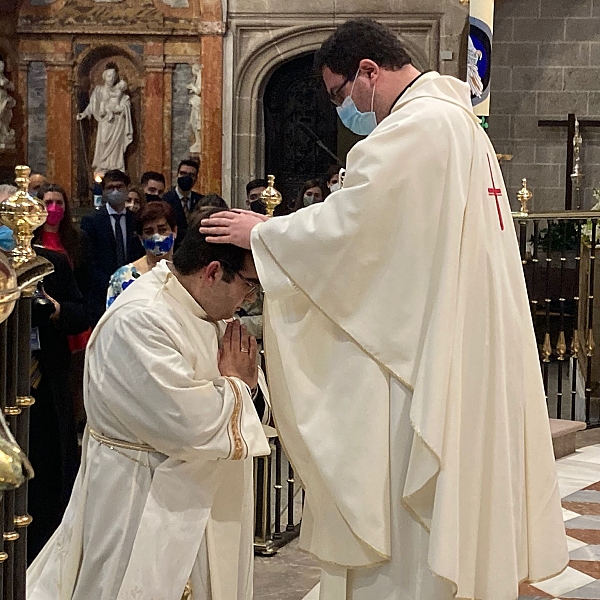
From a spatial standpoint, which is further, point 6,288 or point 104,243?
point 104,243

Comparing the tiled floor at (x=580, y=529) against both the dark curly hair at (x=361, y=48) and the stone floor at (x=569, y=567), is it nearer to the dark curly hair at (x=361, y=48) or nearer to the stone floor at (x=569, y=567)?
the stone floor at (x=569, y=567)

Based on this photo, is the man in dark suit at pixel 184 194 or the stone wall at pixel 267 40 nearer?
the man in dark suit at pixel 184 194

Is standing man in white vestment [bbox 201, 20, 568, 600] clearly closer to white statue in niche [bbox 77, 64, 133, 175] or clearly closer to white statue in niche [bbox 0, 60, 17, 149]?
white statue in niche [bbox 77, 64, 133, 175]

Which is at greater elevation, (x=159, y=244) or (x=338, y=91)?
(x=338, y=91)

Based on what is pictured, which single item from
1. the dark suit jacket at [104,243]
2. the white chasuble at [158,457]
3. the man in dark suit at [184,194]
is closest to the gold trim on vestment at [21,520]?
the white chasuble at [158,457]

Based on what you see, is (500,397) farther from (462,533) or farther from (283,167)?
(283,167)

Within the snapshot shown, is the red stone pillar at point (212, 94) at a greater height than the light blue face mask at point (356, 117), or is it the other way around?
the red stone pillar at point (212, 94)

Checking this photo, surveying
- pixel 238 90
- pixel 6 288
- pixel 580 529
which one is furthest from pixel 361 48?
pixel 238 90

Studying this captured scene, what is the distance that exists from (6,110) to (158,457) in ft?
35.8

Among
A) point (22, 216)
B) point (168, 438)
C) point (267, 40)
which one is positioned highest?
point (267, 40)

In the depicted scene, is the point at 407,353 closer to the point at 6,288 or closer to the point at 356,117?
the point at 356,117

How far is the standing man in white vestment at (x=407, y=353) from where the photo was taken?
2.71m

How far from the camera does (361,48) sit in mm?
2898

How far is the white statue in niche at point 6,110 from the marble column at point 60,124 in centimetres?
44
